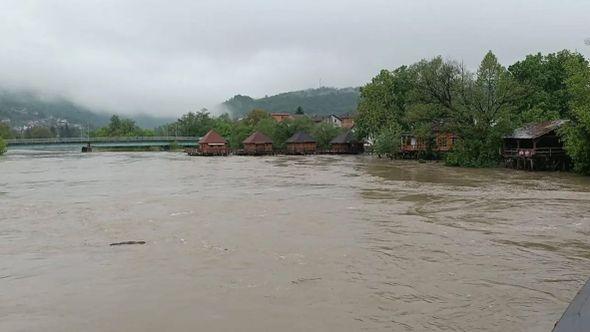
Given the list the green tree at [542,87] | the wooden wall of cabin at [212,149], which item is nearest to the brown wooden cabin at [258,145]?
the wooden wall of cabin at [212,149]

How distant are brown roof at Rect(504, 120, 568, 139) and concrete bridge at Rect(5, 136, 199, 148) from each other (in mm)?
83072

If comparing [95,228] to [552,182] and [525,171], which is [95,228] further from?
[525,171]

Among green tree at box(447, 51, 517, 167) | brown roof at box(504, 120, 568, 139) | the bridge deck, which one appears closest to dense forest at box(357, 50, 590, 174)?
green tree at box(447, 51, 517, 167)

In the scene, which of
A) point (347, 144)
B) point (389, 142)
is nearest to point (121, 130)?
point (347, 144)

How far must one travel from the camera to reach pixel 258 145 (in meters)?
81.8

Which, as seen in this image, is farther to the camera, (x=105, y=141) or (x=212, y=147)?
(x=105, y=141)

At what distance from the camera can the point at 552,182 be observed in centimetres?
2822

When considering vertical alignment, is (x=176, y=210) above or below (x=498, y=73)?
below

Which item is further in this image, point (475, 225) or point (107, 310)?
point (475, 225)

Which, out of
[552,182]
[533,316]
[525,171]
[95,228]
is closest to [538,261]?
[533,316]

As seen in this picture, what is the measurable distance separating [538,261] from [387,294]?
165 inches

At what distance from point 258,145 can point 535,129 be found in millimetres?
50353

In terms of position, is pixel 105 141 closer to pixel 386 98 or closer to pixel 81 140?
pixel 81 140

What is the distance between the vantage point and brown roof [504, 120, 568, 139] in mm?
35844
